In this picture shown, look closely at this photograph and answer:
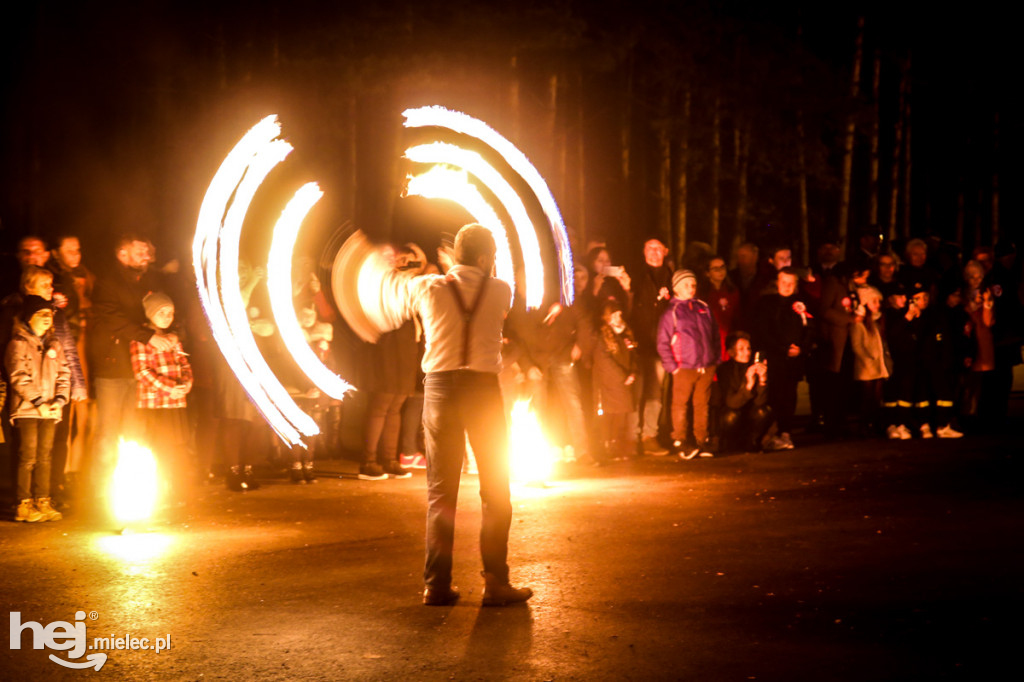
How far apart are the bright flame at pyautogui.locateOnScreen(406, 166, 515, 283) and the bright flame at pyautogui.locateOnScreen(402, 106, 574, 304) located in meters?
0.51

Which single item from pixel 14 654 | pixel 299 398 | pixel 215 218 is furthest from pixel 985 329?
pixel 14 654

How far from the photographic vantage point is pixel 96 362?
35.0 feet

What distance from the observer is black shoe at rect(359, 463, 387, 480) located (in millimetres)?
11875

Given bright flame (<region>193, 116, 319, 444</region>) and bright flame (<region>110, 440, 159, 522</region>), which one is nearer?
bright flame (<region>110, 440, 159, 522</region>)

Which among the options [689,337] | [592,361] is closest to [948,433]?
[689,337]

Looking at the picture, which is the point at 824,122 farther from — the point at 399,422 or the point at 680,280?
the point at 399,422

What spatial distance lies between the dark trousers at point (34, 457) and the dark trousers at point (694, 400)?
21.0ft

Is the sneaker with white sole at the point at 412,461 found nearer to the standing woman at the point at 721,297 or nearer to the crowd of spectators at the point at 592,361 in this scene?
the crowd of spectators at the point at 592,361

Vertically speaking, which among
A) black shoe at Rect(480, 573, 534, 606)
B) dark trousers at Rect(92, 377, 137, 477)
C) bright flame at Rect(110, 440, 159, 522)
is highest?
dark trousers at Rect(92, 377, 137, 477)

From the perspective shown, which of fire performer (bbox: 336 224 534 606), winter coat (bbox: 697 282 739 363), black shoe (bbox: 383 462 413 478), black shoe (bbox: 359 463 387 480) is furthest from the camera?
winter coat (bbox: 697 282 739 363)

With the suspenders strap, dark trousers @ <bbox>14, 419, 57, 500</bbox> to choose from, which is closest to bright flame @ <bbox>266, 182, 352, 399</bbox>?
dark trousers @ <bbox>14, 419, 57, 500</bbox>

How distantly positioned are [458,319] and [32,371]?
4482 millimetres

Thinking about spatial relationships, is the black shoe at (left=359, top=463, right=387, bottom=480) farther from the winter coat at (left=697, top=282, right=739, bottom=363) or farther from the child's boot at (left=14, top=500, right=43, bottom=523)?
the winter coat at (left=697, top=282, right=739, bottom=363)

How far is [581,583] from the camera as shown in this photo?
7.36 m
